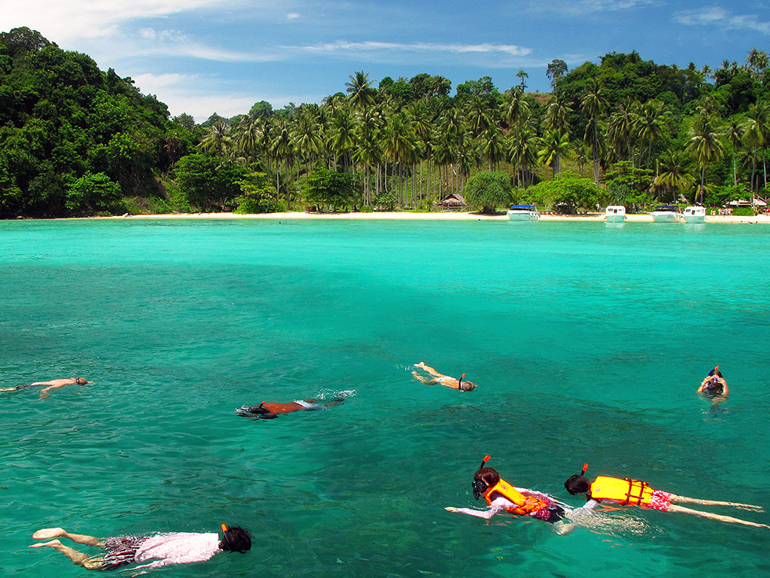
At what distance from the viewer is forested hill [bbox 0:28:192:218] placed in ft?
252

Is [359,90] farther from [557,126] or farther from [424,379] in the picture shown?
[424,379]

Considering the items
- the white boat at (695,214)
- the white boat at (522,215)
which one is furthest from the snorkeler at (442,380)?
the white boat at (695,214)

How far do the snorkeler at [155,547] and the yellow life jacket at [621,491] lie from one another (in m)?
4.25

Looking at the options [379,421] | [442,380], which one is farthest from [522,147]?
[379,421]

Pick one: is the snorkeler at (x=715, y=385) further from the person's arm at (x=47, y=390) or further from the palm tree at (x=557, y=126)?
the palm tree at (x=557, y=126)

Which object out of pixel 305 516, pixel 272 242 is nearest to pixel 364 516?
pixel 305 516

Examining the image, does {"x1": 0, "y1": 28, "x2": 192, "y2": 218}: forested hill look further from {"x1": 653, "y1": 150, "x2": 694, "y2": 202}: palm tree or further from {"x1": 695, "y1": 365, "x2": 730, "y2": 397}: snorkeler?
{"x1": 695, "y1": 365, "x2": 730, "y2": 397}: snorkeler

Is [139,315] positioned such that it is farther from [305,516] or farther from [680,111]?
[680,111]

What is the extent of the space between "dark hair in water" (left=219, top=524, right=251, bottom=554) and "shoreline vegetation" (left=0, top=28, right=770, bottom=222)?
7360 centimetres

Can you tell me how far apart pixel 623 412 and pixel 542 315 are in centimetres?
839

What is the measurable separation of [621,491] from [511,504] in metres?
1.40

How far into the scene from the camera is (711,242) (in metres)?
45.4

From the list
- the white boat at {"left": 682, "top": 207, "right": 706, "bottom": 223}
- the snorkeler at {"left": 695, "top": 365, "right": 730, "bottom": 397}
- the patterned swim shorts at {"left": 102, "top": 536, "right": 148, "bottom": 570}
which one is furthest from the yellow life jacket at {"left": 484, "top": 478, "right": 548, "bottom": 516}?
the white boat at {"left": 682, "top": 207, "right": 706, "bottom": 223}

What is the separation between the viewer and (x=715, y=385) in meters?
11.1
